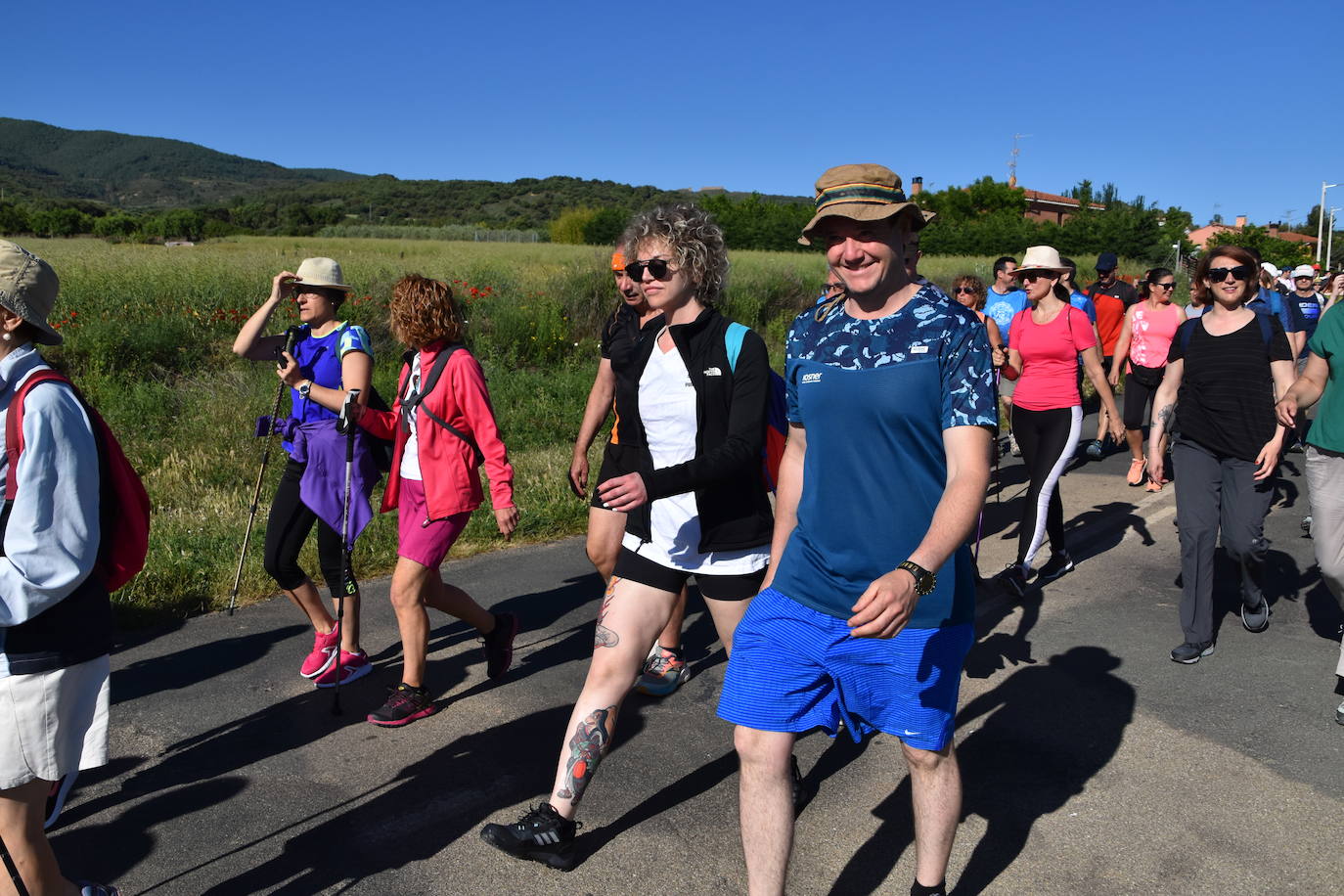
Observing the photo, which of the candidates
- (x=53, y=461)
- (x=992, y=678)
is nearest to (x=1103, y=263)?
(x=992, y=678)

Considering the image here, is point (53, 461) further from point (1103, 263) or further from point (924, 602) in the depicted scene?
point (1103, 263)

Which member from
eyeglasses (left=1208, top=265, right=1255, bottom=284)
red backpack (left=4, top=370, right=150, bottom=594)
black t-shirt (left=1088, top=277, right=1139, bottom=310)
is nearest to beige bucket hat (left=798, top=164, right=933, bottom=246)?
red backpack (left=4, top=370, right=150, bottom=594)

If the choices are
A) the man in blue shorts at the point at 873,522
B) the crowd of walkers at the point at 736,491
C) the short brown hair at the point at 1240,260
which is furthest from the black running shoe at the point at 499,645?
the short brown hair at the point at 1240,260

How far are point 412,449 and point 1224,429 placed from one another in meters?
3.77

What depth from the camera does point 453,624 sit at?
5.65m

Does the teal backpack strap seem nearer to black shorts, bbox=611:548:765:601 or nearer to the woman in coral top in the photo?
black shorts, bbox=611:548:765:601

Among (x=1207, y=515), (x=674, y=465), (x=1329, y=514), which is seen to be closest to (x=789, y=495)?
(x=674, y=465)

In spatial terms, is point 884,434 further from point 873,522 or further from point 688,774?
point 688,774

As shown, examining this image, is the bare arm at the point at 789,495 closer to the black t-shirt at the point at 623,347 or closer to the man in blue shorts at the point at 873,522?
the man in blue shorts at the point at 873,522

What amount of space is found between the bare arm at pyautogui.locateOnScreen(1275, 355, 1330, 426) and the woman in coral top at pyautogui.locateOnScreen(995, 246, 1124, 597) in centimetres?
157

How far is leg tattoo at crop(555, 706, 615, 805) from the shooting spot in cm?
315

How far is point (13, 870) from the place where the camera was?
225 centimetres

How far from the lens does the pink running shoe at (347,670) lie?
15.3 feet

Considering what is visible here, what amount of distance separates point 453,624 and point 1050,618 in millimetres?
3281
